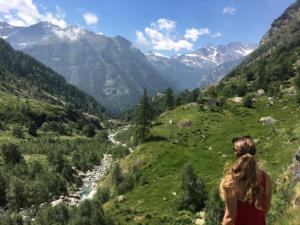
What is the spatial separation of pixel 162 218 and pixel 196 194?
8.90 metres

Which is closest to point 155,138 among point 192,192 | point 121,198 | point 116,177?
point 116,177

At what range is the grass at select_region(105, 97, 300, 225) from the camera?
3204 inches

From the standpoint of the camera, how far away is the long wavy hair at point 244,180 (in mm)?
10656

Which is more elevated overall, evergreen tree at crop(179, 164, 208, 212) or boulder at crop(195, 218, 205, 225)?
evergreen tree at crop(179, 164, 208, 212)

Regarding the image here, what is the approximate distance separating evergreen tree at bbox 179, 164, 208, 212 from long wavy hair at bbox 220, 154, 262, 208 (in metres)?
69.2

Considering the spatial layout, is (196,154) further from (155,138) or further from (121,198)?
(121,198)

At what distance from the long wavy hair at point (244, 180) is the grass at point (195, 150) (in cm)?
4679

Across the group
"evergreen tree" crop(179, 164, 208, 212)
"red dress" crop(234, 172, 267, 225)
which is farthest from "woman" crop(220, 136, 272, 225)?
"evergreen tree" crop(179, 164, 208, 212)

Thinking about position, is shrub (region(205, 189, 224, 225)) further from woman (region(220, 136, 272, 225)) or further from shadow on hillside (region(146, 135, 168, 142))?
shadow on hillside (region(146, 135, 168, 142))

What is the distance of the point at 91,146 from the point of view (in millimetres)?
197875

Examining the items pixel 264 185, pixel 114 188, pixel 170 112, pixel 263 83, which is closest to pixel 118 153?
pixel 170 112

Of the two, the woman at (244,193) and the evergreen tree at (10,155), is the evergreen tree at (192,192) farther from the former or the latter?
the evergreen tree at (10,155)

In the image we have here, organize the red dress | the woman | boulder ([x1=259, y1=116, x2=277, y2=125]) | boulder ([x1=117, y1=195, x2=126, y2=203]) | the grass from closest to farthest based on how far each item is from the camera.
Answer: the woman < the red dress < the grass < boulder ([x1=117, y1=195, x2=126, y2=203]) < boulder ([x1=259, y1=116, x2=277, y2=125])

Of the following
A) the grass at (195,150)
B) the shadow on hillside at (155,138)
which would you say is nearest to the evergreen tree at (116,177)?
the grass at (195,150)
